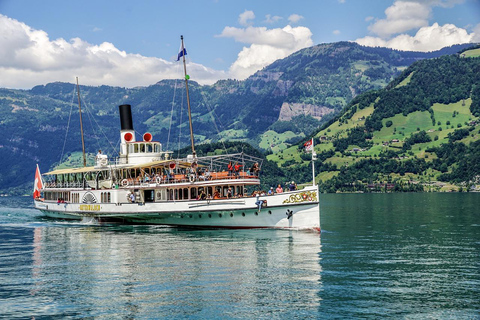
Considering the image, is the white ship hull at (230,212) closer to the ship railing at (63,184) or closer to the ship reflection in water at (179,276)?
the ship reflection in water at (179,276)

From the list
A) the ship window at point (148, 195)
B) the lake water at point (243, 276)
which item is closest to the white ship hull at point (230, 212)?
the ship window at point (148, 195)

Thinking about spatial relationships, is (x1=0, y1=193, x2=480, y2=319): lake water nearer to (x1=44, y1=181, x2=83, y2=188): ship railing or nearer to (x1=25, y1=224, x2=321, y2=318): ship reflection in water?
(x1=25, y1=224, x2=321, y2=318): ship reflection in water

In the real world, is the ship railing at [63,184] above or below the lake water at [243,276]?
above

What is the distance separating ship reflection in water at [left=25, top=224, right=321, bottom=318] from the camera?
26.0 m

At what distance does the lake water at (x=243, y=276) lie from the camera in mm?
25703

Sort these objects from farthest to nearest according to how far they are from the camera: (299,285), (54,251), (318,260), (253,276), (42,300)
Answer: (54,251) < (318,260) < (253,276) < (299,285) < (42,300)

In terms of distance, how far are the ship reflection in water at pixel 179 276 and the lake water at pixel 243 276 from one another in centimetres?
6

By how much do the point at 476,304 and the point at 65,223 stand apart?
195 ft

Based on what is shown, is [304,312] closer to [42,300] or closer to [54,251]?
[42,300]

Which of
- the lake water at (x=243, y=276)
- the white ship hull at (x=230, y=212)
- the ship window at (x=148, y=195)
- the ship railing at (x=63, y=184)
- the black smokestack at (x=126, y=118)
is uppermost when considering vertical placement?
the black smokestack at (x=126, y=118)

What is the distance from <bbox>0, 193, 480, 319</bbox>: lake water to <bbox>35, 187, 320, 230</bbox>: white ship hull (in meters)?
2.06

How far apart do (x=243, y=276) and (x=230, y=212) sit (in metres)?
24.3

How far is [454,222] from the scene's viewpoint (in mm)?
70938

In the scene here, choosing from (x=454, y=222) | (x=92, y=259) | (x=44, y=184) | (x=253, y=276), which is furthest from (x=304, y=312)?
(x=44, y=184)
